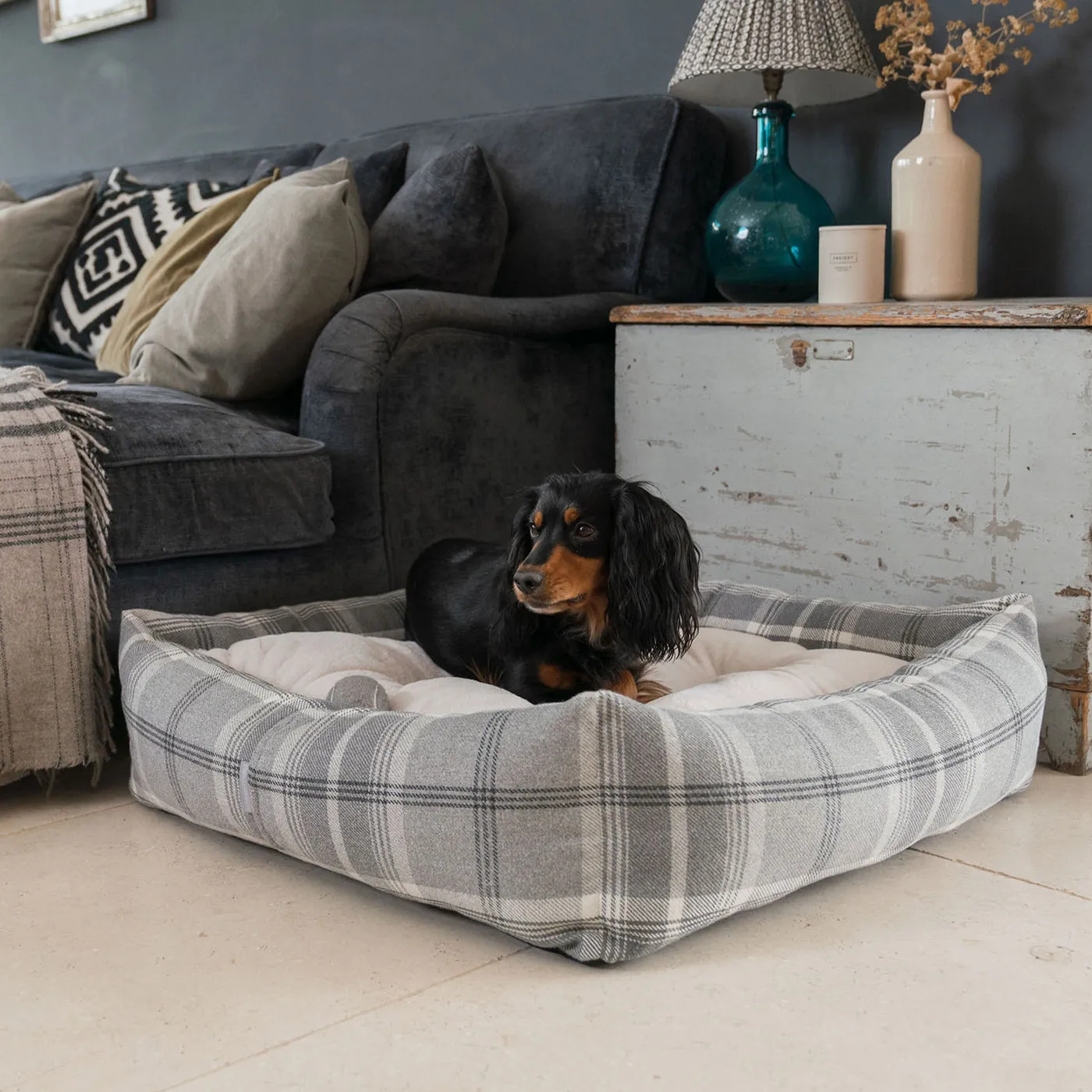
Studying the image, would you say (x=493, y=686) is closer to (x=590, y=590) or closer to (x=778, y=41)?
(x=590, y=590)

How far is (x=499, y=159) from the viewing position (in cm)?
278

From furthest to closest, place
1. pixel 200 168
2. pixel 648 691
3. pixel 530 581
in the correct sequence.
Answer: pixel 200 168, pixel 648 691, pixel 530 581

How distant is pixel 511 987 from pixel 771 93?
175 cm

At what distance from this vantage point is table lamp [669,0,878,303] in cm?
225

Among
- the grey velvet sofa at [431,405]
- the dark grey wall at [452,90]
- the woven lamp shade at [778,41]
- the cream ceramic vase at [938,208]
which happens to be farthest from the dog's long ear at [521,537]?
the dark grey wall at [452,90]

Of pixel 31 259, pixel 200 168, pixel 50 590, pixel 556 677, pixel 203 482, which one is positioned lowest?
pixel 556 677

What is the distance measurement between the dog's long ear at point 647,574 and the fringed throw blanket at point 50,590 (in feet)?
2.42

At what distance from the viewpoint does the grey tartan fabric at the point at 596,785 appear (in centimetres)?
126

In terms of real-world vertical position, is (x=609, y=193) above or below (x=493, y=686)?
above

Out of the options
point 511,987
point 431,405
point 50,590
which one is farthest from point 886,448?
point 50,590

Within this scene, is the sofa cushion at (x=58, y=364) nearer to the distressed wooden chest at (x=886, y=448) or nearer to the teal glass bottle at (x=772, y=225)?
the distressed wooden chest at (x=886, y=448)

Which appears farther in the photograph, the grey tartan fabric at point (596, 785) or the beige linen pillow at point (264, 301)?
the beige linen pillow at point (264, 301)

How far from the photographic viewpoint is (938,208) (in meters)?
2.15

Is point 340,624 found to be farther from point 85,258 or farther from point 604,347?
point 85,258
